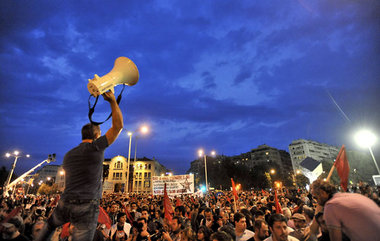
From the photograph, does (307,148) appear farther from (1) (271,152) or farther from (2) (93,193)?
(2) (93,193)

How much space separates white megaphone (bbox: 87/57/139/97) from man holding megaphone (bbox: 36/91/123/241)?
0.45 ft

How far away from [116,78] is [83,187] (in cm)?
147

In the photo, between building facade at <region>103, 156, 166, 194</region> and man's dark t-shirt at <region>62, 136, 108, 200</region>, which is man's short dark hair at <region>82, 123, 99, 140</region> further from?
building facade at <region>103, 156, 166, 194</region>

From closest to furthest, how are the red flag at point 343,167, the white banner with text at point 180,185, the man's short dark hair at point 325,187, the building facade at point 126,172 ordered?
the man's short dark hair at point 325,187
the red flag at point 343,167
the white banner with text at point 180,185
the building facade at point 126,172

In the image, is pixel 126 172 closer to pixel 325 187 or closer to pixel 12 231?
pixel 12 231

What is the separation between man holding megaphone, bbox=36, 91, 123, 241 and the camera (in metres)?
2.38

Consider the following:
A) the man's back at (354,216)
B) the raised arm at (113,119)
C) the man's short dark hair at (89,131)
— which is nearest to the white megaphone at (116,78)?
the raised arm at (113,119)

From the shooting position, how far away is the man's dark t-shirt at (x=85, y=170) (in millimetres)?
2467

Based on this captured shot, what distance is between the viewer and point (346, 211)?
2613mm

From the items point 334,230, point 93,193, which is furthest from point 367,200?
point 93,193

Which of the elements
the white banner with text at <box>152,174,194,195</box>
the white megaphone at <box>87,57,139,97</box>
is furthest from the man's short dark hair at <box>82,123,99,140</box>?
the white banner with text at <box>152,174,194,195</box>

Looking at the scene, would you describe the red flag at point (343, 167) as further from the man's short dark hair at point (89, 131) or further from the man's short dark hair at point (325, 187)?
the man's short dark hair at point (89, 131)

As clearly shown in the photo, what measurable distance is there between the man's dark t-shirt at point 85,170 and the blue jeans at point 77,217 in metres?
0.09

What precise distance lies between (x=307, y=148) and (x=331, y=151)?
3101cm
